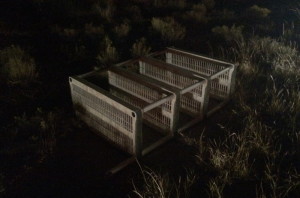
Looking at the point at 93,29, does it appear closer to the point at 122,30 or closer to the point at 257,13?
the point at 122,30

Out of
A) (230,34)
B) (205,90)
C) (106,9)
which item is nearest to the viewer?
(205,90)

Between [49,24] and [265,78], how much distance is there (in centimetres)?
475

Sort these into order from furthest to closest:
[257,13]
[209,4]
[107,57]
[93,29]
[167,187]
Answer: [209,4]
[257,13]
[93,29]
[107,57]
[167,187]

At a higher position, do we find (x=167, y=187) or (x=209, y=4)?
(x=209, y=4)

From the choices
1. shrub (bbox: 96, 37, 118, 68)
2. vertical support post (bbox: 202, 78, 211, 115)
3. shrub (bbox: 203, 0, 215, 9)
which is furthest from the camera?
shrub (bbox: 203, 0, 215, 9)

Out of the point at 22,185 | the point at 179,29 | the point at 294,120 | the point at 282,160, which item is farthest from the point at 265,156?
the point at 179,29

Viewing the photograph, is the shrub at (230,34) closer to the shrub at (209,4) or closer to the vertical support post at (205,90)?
the shrub at (209,4)

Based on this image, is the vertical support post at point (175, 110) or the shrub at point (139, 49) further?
the shrub at point (139, 49)

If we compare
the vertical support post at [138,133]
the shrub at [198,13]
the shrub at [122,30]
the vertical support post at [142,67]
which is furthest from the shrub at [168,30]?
the vertical support post at [138,133]

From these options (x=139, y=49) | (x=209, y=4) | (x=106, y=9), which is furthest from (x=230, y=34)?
(x=106, y=9)

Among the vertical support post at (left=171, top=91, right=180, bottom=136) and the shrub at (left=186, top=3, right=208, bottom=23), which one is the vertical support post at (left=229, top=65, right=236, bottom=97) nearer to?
the vertical support post at (left=171, top=91, right=180, bottom=136)

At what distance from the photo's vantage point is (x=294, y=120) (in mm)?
4141

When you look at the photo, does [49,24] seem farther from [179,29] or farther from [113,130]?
[113,130]

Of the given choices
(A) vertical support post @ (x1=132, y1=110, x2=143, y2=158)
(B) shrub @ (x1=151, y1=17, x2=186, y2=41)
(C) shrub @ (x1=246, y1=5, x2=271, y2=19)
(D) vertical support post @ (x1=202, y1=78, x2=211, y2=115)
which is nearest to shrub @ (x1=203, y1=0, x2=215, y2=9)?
(C) shrub @ (x1=246, y1=5, x2=271, y2=19)
